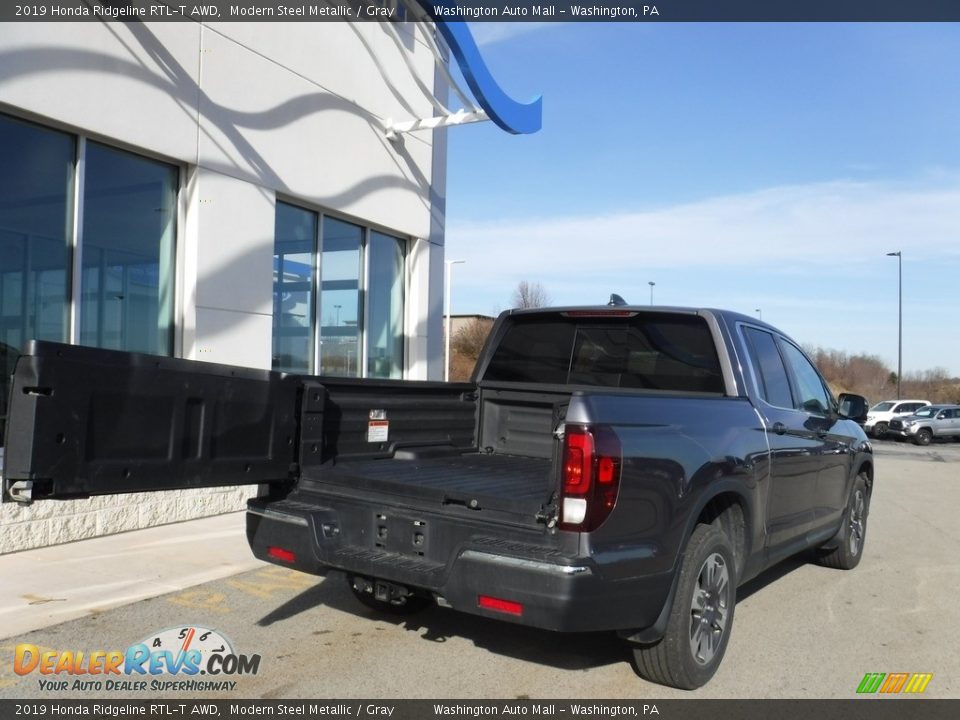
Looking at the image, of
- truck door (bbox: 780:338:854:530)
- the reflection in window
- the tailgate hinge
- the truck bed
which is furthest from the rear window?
the reflection in window

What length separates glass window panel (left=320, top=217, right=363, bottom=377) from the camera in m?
10.2

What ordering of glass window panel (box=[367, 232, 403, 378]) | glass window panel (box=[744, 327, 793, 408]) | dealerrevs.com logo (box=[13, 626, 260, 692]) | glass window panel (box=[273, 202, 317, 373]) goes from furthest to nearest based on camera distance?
glass window panel (box=[367, 232, 403, 378])
glass window panel (box=[273, 202, 317, 373])
glass window panel (box=[744, 327, 793, 408])
dealerrevs.com logo (box=[13, 626, 260, 692])

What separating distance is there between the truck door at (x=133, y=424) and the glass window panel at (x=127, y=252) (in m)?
3.88

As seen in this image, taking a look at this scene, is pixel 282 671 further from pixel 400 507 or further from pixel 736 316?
pixel 736 316

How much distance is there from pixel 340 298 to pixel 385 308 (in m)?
1.09

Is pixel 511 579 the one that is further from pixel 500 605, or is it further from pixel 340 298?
pixel 340 298

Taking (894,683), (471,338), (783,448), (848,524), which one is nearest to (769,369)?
(783,448)

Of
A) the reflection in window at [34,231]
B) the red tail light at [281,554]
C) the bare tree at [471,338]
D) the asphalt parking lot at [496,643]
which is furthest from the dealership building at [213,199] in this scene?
the bare tree at [471,338]

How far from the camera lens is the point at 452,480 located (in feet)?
14.3

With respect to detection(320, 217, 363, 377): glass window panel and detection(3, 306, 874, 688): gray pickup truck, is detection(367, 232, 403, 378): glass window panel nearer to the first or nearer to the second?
detection(320, 217, 363, 377): glass window panel

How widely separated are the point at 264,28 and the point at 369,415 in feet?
18.9

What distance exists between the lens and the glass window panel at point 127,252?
24.0ft

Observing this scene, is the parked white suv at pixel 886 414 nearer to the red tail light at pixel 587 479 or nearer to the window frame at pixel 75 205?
the window frame at pixel 75 205

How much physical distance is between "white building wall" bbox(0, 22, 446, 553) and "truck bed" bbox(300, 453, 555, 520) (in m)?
3.41
